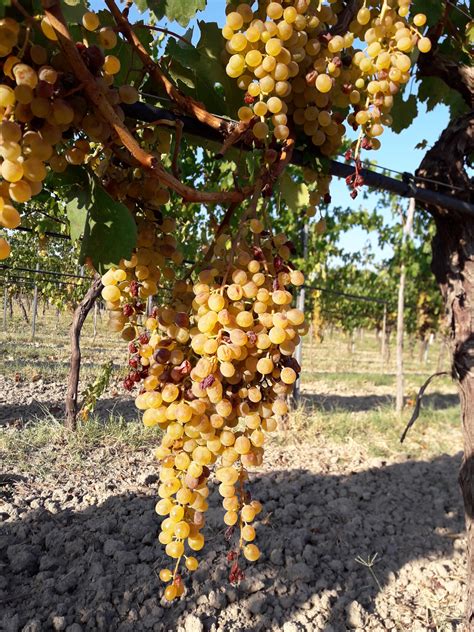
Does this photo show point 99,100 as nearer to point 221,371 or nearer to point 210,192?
point 210,192

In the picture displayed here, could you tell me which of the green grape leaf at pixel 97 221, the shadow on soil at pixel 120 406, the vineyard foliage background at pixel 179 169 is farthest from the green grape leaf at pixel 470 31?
the shadow on soil at pixel 120 406

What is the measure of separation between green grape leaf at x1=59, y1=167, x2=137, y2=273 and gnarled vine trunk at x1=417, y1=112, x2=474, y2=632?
1.78m

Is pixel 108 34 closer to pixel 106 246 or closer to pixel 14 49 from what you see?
pixel 14 49

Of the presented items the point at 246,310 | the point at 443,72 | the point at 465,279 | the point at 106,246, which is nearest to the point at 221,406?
the point at 246,310

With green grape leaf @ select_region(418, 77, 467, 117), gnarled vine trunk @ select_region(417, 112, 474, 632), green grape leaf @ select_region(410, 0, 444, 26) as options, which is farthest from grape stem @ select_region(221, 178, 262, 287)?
green grape leaf @ select_region(418, 77, 467, 117)

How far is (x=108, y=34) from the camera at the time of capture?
0.74m

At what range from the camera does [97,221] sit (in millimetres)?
894

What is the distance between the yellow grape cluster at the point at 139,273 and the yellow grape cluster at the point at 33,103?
0.25 metres

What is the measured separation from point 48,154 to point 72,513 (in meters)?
3.49

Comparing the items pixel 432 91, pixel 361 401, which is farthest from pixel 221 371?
pixel 361 401

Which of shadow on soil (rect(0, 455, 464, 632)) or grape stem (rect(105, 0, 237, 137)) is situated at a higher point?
grape stem (rect(105, 0, 237, 137))

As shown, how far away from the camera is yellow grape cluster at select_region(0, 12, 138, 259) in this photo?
614mm

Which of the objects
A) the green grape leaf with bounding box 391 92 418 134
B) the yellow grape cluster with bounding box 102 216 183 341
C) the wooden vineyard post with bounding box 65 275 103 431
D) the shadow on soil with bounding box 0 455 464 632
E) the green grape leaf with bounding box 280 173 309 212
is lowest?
the shadow on soil with bounding box 0 455 464 632

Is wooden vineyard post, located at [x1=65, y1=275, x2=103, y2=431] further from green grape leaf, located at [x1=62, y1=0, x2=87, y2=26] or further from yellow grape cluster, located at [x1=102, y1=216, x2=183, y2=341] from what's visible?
green grape leaf, located at [x1=62, y1=0, x2=87, y2=26]
